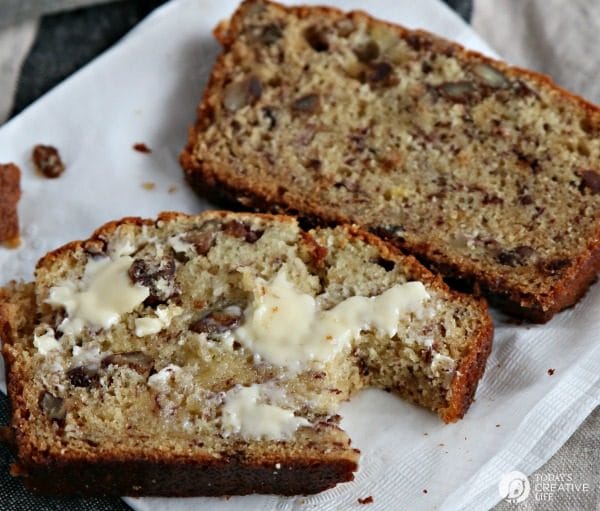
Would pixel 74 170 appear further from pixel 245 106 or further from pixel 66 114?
pixel 245 106

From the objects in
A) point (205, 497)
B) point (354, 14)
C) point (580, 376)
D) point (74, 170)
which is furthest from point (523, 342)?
point (74, 170)

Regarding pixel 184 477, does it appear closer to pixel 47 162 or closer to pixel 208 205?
pixel 208 205

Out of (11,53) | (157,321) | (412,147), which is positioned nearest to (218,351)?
(157,321)

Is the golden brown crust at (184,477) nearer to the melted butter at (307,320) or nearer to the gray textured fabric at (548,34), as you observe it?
the melted butter at (307,320)

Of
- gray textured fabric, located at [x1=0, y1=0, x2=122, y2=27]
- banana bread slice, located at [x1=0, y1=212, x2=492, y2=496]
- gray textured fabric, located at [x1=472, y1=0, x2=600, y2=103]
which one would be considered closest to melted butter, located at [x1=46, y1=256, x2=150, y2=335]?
banana bread slice, located at [x1=0, y1=212, x2=492, y2=496]

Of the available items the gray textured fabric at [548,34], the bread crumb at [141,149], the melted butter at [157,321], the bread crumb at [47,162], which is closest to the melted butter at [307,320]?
the melted butter at [157,321]
